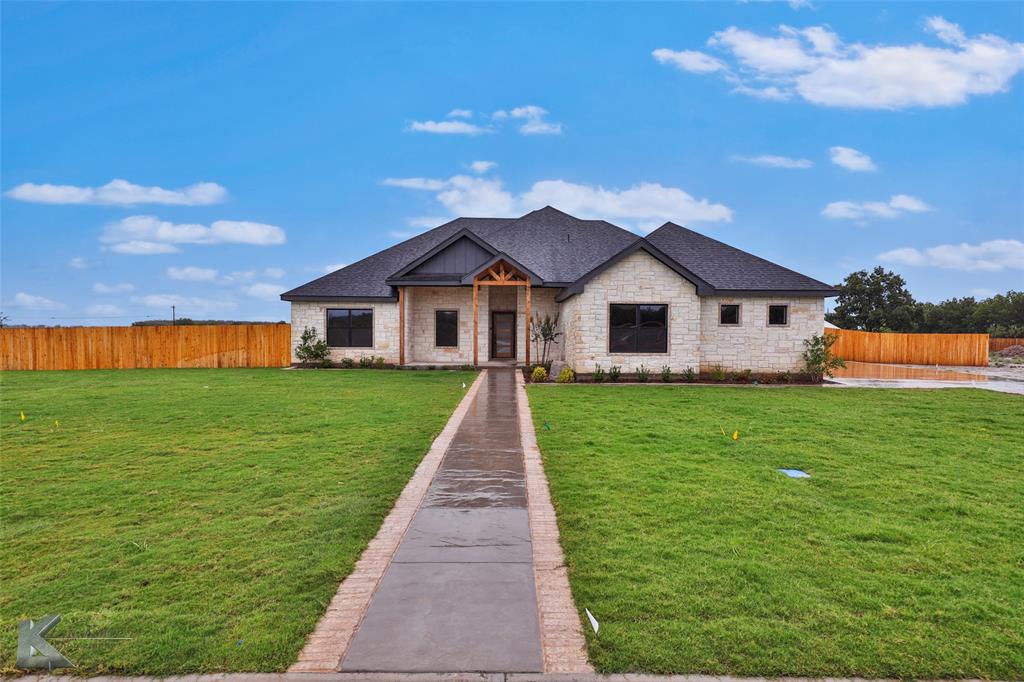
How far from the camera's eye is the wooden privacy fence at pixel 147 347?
25.6m

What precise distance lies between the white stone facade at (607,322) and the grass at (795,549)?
30.2ft

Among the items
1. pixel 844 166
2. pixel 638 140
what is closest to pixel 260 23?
pixel 638 140

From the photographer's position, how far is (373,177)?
3059 centimetres

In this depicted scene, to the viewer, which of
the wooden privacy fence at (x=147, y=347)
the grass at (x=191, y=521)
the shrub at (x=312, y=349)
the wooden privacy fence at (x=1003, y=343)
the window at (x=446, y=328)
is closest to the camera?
the grass at (x=191, y=521)

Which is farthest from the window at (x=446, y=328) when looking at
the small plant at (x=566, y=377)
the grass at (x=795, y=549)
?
the grass at (x=795, y=549)

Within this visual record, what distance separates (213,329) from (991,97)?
125 feet

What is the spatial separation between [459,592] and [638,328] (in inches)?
631

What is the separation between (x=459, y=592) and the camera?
3.75 meters

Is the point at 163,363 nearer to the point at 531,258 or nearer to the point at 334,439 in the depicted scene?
the point at 531,258

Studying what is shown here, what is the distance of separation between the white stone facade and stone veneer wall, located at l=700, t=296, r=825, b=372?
37mm

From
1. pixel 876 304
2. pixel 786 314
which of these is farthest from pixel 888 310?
pixel 786 314

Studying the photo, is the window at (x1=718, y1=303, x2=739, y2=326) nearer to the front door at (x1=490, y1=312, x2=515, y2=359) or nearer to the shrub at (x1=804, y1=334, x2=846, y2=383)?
the shrub at (x1=804, y1=334, x2=846, y2=383)

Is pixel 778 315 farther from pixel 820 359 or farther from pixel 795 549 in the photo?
pixel 795 549

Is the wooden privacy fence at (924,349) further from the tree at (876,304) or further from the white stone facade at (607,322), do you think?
the tree at (876,304)
